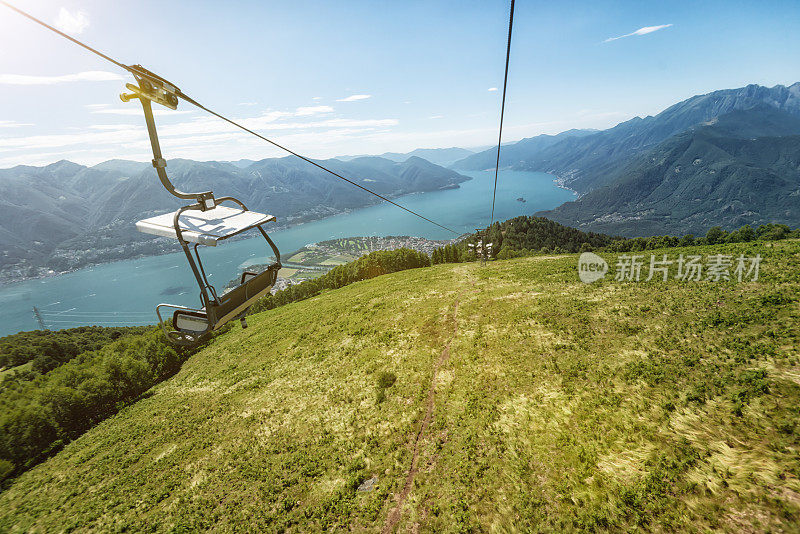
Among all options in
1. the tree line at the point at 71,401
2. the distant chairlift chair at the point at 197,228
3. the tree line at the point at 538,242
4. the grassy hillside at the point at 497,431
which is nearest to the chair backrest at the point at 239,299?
the distant chairlift chair at the point at 197,228

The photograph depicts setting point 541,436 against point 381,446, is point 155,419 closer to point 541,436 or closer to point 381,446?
point 381,446

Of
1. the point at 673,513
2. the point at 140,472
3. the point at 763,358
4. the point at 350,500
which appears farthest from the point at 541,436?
the point at 140,472

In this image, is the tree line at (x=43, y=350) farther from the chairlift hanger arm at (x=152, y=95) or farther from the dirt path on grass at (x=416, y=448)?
the chairlift hanger arm at (x=152, y=95)

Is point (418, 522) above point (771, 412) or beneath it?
beneath

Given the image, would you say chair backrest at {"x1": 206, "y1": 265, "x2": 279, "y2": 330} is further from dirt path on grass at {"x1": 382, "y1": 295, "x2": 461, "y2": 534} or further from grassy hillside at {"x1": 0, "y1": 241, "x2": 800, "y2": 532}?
dirt path on grass at {"x1": 382, "y1": 295, "x2": 461, "y2": 534}

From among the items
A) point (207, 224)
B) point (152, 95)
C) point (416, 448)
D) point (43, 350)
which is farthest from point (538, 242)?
point (43, 350)

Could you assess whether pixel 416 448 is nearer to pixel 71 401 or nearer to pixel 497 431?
pixel 497 431
